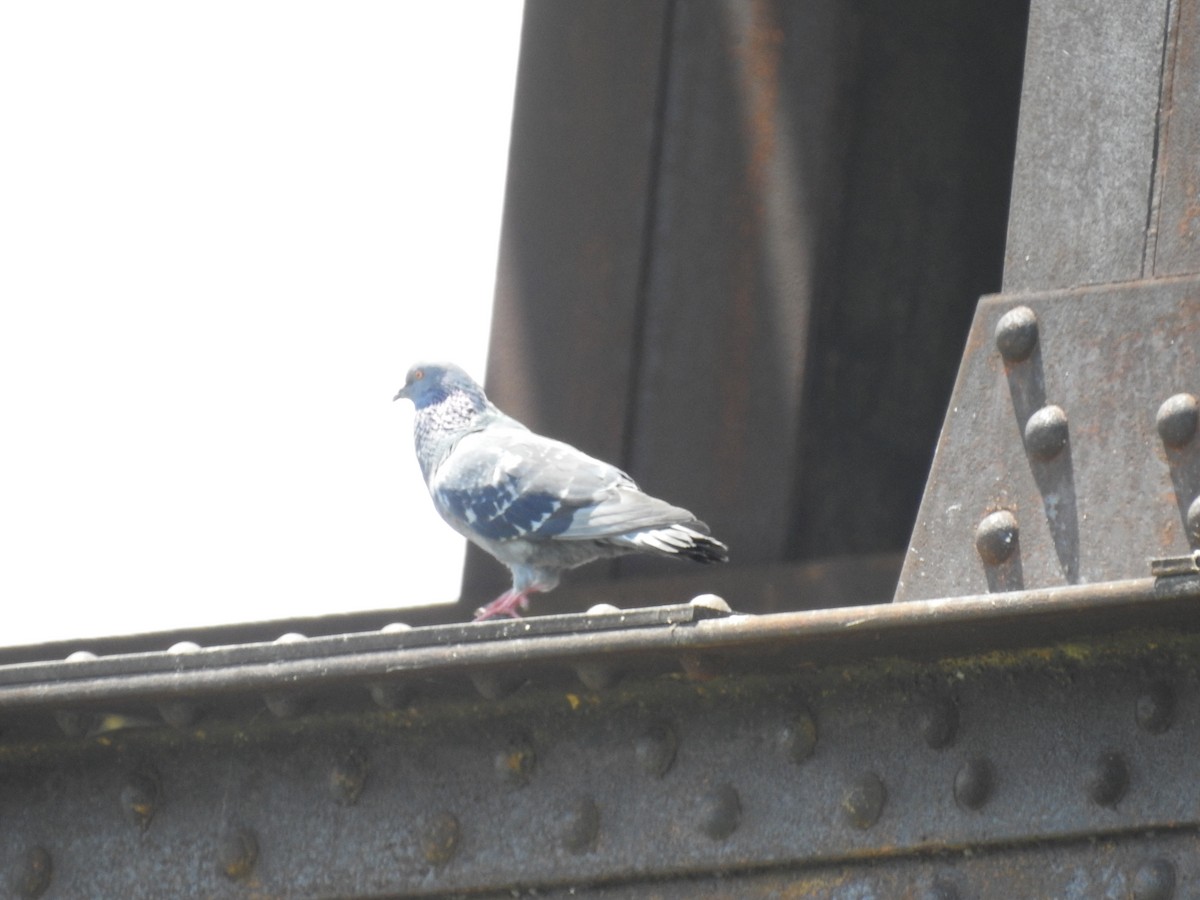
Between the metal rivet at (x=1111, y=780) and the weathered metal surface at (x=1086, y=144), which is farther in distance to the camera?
the weathered metal surface at (x=1086, y=144)

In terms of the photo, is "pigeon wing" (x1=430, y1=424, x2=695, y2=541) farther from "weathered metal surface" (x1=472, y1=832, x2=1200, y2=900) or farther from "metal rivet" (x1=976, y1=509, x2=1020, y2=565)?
"weathered metal surface" (x1=472, y1=832, x2=1200, y2=900)

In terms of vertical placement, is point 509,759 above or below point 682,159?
below

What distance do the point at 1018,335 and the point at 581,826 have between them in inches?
42.0

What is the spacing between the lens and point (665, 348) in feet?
18.1

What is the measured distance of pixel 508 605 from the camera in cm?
513

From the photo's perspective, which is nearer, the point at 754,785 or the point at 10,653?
the point at 754,785

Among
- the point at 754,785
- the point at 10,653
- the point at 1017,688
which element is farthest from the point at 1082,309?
the point at 10,653

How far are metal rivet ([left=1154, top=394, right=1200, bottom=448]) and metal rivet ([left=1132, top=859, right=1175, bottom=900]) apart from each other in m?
0.67

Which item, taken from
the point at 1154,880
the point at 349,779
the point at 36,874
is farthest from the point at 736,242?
the point at 1154,880

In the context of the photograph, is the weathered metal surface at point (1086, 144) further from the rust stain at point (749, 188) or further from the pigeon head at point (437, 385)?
the pigeon head at point (437, 385)

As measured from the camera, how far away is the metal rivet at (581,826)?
3.31 metres

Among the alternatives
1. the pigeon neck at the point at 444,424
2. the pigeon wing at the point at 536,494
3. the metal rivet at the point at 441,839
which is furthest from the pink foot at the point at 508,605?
the metal rivet at the point at 441,839

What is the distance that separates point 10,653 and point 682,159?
2.28m

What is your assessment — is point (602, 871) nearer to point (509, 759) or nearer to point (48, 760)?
point (509, 759)
